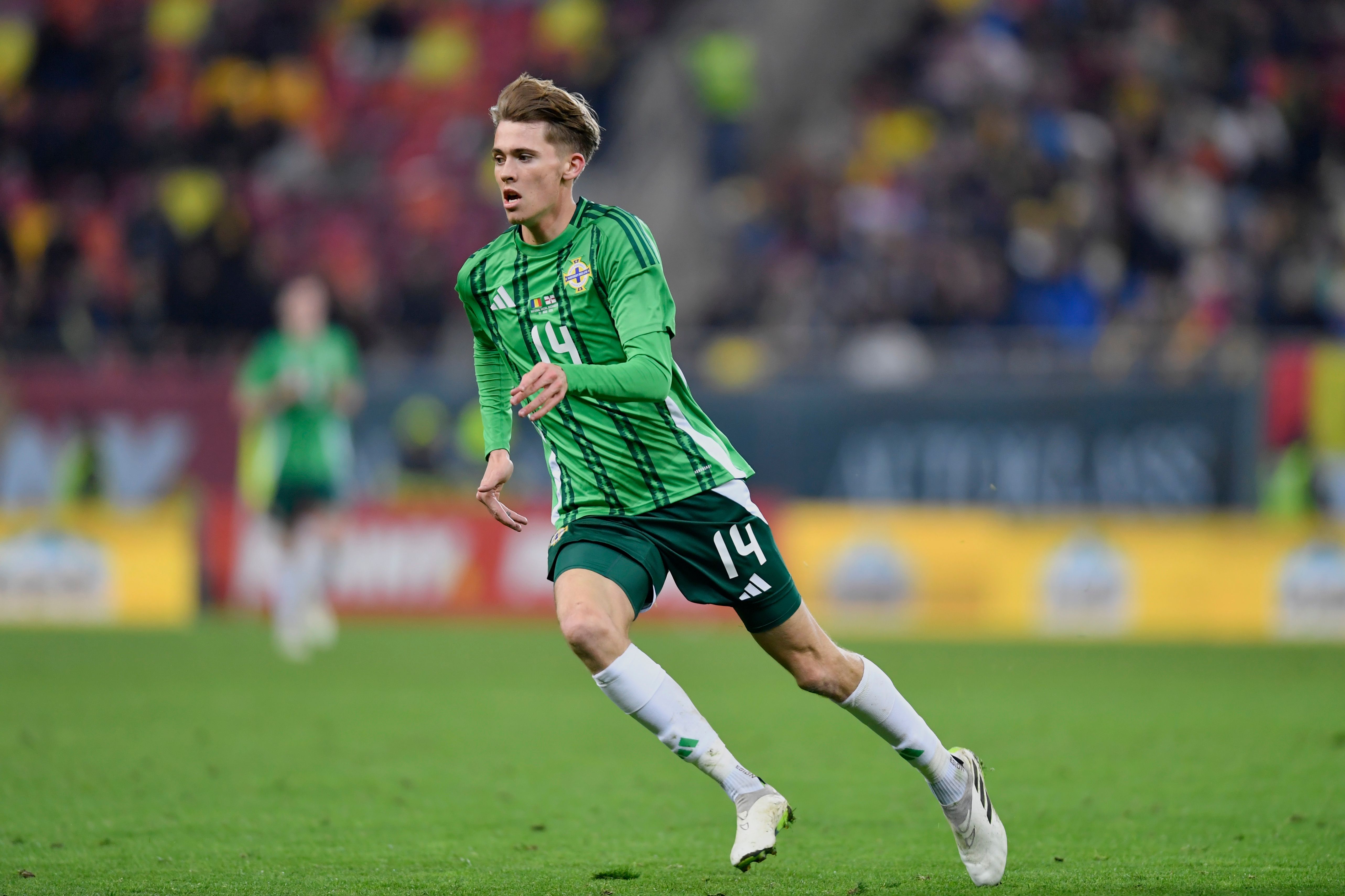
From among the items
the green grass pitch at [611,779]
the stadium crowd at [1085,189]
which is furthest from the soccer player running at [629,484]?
the stadium crowd at [1085,189]

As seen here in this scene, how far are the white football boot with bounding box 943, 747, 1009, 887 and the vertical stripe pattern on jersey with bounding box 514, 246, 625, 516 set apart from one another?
1.41 metres

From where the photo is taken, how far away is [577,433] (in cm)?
533

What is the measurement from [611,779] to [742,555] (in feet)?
9.17

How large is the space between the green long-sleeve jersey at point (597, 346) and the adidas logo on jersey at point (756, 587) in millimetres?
328

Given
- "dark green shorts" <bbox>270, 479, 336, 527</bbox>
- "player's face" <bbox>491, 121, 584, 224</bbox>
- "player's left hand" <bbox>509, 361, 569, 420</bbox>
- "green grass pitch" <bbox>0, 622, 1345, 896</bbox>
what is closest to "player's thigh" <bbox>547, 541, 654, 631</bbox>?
"player's left hand" <bbox>509, 361, 569, 420</bbox>

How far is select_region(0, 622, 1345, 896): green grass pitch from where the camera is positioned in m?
5.51

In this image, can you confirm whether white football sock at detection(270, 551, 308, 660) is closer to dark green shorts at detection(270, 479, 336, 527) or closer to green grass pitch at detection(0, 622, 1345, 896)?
dark green shorts at detection(270, 479, 336, 527)

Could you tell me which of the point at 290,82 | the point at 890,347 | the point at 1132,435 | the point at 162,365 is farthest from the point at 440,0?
the point at 1132,435

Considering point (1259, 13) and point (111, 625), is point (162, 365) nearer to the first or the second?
point (111, 625)

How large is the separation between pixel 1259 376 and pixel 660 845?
11.0m

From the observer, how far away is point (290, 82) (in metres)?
22.6

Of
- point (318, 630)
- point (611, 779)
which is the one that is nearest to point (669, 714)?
point (611, 779)

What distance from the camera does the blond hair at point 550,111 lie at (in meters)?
5.24

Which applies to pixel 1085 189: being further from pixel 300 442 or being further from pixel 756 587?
pixel 756 587
